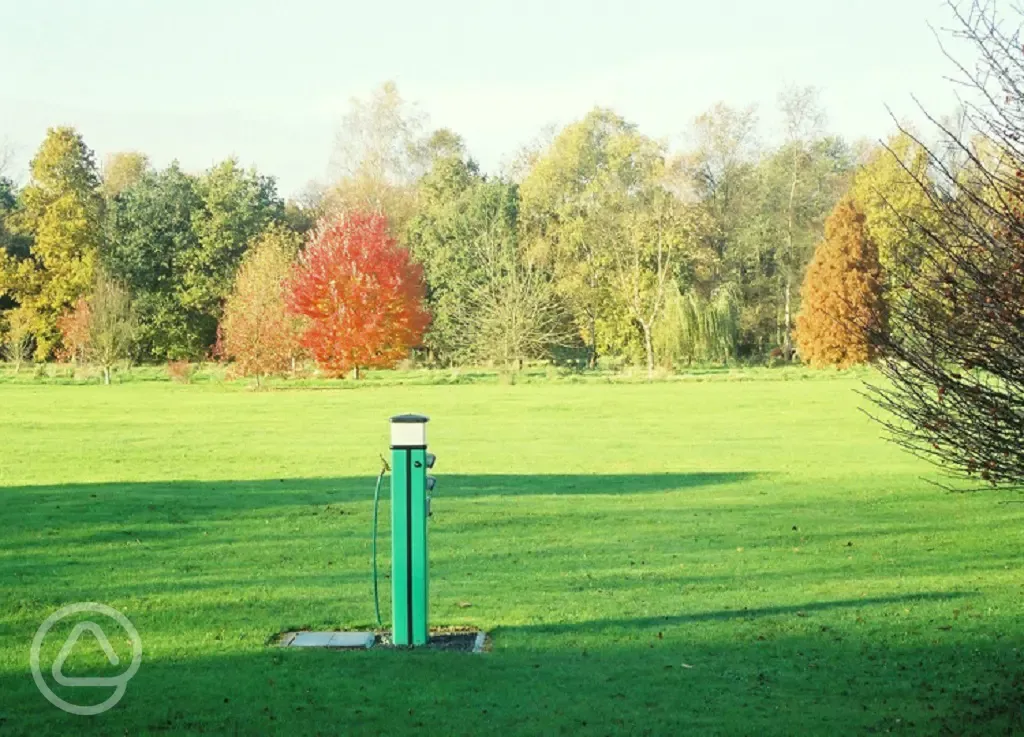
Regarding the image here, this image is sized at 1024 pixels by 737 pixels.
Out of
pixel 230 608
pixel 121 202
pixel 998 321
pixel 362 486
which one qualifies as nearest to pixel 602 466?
pixel 362 486

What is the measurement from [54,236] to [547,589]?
5217 cm

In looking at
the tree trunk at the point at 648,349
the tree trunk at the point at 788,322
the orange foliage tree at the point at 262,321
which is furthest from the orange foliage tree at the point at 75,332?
the tree trunk at the point at 788,322

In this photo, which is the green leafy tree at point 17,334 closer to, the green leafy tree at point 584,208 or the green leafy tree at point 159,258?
the green leafy tree at point 159,258

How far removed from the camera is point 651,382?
47562mm

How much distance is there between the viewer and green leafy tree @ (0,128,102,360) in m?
56.0

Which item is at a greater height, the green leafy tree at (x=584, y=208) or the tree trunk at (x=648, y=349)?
the green leafy tree at (x=584, y=208)

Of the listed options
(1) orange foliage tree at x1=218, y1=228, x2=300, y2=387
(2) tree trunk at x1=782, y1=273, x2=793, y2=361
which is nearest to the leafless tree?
(1) orange foliage tree at x1=218, y1=228, x2=300, y2=387

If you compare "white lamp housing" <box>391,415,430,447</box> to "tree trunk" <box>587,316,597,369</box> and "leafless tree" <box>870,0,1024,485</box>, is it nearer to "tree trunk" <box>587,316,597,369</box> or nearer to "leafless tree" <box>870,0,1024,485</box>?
"leafless tree" <box>870,0,1024,485</box>

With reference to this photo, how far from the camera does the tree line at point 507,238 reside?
55156 millimetres

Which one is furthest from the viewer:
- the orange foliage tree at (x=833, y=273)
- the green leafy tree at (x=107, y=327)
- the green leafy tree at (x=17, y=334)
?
the green leafy tree at (x=17, y=334)

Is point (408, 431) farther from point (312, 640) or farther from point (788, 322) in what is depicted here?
point (788, 322)

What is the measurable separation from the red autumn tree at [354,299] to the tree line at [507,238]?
2205mm

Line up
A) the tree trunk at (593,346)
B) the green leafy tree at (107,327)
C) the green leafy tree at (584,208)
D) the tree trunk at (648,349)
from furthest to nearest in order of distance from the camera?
the green leafy tree at (584,208), the tree trunk at (593,346), the tree trunk at (648,349), the green leafy tree at (107,327)

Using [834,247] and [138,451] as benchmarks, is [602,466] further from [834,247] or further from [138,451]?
[834,247]
